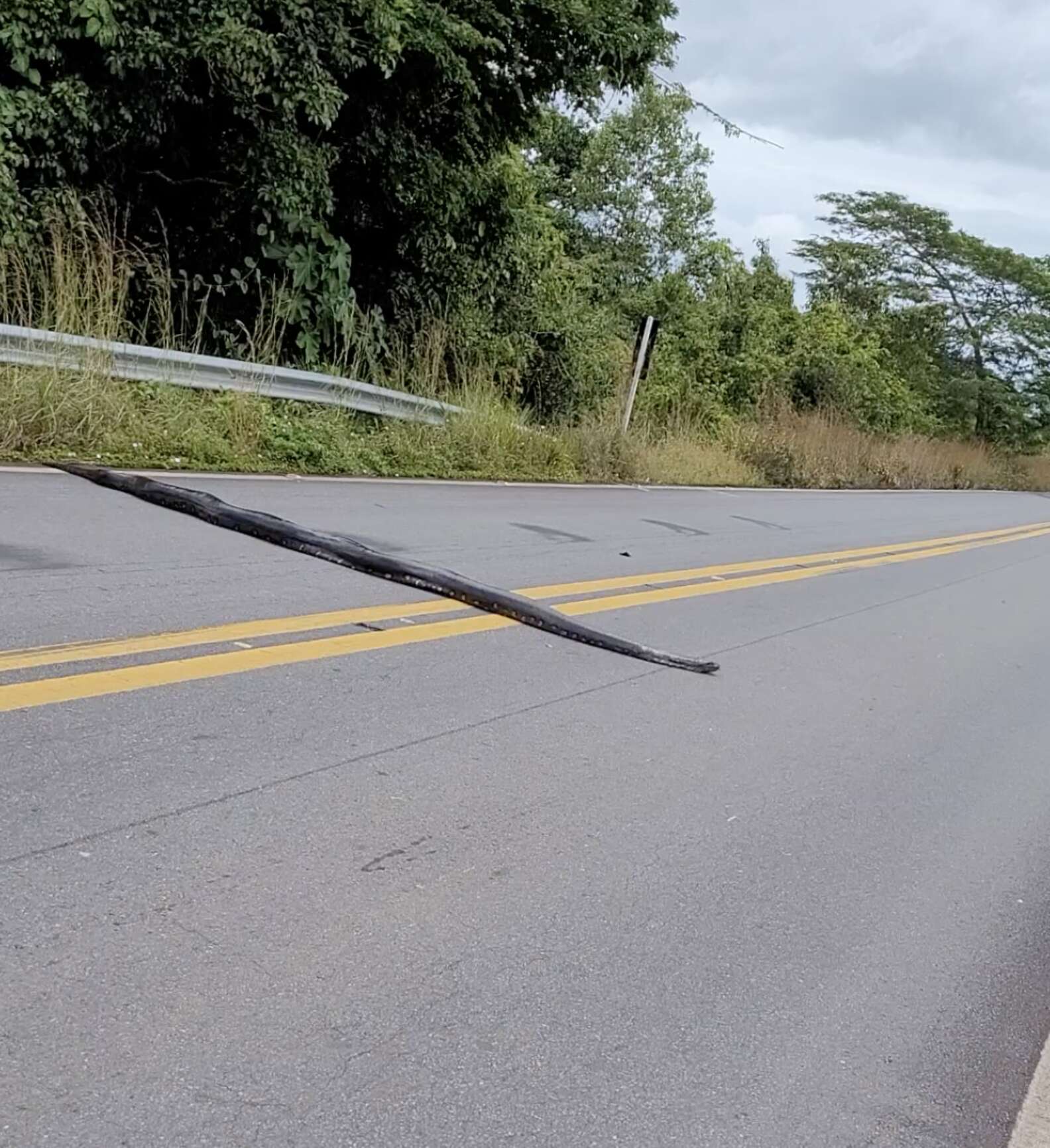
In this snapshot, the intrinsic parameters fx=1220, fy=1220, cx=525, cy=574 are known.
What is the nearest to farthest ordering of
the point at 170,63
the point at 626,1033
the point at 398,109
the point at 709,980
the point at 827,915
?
the point at 626,1033, the point at 709,980, the point at 827,915, the point at 170,63, the point at 398,109

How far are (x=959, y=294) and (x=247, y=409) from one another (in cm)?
4382

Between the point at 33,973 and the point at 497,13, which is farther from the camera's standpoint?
the point at 497,13

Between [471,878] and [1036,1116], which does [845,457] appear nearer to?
[471,878]

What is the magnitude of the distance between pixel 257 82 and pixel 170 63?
0.83 metres

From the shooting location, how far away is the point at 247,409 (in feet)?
34.9

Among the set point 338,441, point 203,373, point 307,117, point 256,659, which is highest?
point 307,117

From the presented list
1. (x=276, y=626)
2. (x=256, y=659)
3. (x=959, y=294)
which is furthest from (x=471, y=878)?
(x=959, y=294)

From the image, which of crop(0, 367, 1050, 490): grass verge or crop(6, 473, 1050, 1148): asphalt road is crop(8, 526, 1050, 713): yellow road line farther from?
crop(0, 367, 1050, 490): grass verge

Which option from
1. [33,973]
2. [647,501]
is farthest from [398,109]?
[33,973]

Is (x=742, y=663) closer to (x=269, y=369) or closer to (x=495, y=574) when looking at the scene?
(x=495, y=574)

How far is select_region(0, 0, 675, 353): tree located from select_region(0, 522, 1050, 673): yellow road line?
673cm

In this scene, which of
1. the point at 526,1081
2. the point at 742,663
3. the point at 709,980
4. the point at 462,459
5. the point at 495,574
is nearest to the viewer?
the point at 526,1081

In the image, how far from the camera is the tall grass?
30.0 ft

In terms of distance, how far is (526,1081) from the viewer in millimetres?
2348
